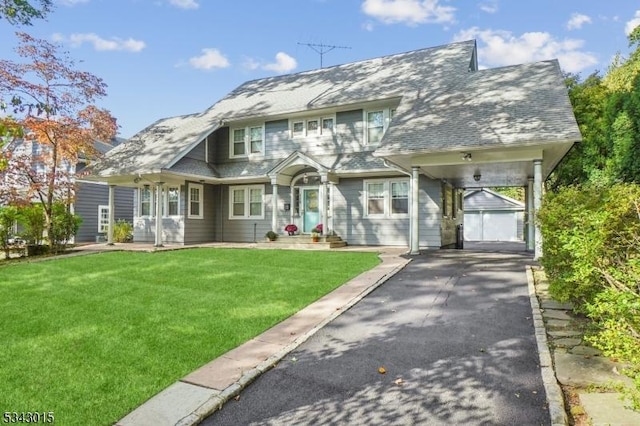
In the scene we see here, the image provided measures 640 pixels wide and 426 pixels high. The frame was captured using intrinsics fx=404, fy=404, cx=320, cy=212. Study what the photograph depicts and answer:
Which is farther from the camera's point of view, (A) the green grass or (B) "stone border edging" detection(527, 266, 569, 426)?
(A) the green grass

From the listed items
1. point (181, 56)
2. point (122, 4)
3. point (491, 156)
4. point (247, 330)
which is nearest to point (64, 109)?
point (122, 4)

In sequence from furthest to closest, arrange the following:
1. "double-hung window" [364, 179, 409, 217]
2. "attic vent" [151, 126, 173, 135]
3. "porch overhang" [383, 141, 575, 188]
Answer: "attic vent" [151, 126, 173, 135]
"double-hung window" [364, 179, 409, 217]
"porch overhang" [383, 141, 575, 188]

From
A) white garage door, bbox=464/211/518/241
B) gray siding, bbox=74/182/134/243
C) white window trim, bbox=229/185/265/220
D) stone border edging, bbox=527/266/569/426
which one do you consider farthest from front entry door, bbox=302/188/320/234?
white garage door, bbox=464/211/518/241

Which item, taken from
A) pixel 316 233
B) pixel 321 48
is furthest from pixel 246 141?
pixel 321 48

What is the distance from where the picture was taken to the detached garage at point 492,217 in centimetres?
2722

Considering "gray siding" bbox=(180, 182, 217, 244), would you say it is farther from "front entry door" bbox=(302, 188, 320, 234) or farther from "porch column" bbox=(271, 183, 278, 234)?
"front entry door" bbox=(302, 188, 320, 234)

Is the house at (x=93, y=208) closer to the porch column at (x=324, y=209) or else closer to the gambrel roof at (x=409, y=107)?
the gambrel roof at (x=409, y=107)

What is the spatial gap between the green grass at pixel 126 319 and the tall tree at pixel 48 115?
4.94 metres

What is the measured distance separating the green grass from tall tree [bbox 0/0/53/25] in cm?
813

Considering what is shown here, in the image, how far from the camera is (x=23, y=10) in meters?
13.0

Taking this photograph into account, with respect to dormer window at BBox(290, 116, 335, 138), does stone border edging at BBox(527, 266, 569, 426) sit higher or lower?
lower

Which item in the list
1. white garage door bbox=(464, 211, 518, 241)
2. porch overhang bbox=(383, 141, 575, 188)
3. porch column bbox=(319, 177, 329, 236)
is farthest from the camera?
white garage door bbox=(464, 211, 518, 241)

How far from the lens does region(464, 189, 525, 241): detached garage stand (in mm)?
27219

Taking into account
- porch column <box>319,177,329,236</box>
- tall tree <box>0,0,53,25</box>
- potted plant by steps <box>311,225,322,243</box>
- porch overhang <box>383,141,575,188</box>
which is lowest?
potted plant by steps <box>311,225,322,243</box>
